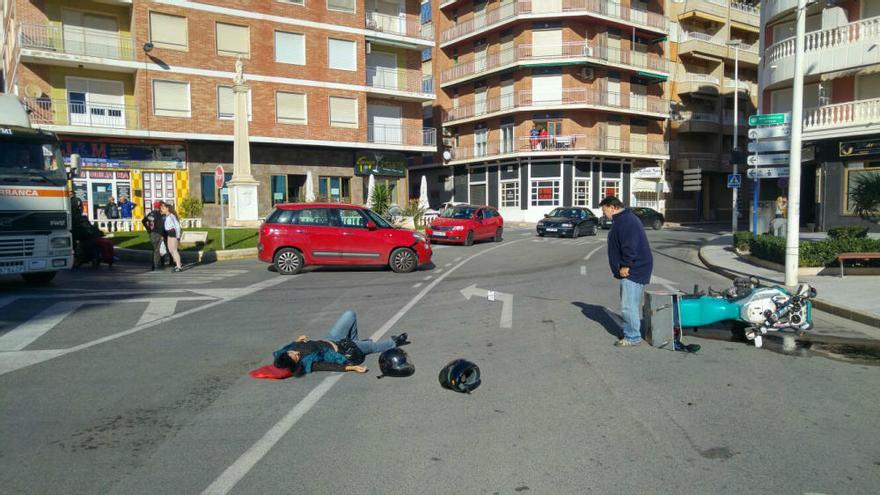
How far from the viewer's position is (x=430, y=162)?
2149 inches

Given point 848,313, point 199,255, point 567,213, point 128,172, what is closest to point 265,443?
point 848,313

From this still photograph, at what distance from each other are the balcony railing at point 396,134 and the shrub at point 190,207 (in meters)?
10.7

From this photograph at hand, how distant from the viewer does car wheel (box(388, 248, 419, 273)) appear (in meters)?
15.5

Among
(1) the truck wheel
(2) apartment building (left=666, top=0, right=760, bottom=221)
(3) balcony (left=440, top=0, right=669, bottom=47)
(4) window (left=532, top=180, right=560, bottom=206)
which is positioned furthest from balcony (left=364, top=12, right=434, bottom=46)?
(1) the truck wheel

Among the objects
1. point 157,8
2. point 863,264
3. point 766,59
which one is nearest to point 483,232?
point 863,264

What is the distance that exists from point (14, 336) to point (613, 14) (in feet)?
146

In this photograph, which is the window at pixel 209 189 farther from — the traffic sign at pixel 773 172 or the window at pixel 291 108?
the traffic sign at pixel 773 172

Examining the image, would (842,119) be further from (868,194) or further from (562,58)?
(562,58)

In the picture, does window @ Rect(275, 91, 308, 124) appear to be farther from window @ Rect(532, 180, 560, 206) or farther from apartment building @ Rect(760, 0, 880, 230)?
apartment building @ Rect(760, 0, 880, 230)

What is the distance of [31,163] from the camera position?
483 inches

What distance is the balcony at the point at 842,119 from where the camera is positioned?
2442 centimetres

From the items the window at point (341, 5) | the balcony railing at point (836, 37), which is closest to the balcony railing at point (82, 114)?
the window at point (341, 5)

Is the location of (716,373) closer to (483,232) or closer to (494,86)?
(483,232)

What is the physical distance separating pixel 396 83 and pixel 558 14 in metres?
13.0
